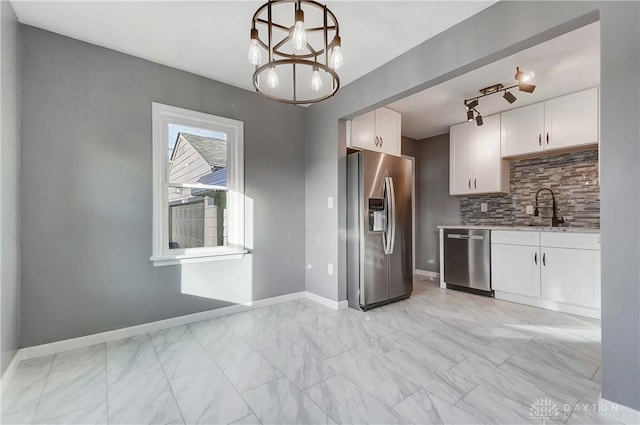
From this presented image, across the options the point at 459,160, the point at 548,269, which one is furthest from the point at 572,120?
the point at 548,269

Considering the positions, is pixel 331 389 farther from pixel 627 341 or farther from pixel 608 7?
pixel 608 7

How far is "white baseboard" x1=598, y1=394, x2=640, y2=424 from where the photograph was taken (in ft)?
4.62

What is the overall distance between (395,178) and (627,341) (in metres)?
2.45

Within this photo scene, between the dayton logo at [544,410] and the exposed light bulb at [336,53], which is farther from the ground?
the exposed light bulb at [336,53]

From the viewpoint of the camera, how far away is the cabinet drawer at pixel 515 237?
3.36 m

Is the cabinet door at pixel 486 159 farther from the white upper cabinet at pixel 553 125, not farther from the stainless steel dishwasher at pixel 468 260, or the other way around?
the stainless steel dishwasher at pixel 468 260

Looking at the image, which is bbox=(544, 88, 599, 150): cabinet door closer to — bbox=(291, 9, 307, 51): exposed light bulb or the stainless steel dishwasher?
the stainless steel dishwasher

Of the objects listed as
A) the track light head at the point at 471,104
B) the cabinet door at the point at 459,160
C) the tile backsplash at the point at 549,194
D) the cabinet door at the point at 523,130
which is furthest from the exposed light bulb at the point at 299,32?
the tile backsplash at the point at 549,194

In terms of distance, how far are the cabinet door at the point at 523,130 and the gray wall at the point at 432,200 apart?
3.69ft

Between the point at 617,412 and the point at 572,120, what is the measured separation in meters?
3.13

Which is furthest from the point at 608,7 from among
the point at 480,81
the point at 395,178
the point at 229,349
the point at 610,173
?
the point at 229,349

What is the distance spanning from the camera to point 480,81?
2992 millimetres

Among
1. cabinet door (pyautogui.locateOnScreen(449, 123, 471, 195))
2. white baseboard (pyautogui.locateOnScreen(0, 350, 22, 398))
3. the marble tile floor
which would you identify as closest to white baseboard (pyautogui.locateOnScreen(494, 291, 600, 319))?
the marble tile floor

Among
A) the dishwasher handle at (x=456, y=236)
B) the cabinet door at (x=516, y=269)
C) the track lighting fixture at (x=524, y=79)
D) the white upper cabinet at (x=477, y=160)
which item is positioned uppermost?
the track lighting fixture at (x=524, y=79)
